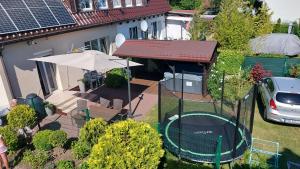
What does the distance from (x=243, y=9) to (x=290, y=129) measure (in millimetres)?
12712

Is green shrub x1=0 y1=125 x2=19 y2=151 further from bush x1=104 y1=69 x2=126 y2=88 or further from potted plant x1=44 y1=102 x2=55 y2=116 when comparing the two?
bush x1=104 y1=69 x2=126 y2=88

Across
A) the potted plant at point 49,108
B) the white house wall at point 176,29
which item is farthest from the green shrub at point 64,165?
the white house wall at point 176,29

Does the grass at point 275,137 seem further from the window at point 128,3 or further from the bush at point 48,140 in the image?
the window at point 128,3

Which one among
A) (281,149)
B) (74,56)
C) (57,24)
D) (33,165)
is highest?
(57,24)

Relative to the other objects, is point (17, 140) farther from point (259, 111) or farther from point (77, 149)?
point (259, 111)

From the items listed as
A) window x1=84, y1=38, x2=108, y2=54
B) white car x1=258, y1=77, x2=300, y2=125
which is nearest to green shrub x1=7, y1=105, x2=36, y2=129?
window x1=84, y1=38, x2=108, y2=54

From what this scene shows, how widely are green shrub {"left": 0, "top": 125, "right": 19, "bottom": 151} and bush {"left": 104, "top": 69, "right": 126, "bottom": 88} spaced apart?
763cm

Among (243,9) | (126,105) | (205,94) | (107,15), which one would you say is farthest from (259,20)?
(126,105)

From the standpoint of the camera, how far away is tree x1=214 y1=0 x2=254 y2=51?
19.1 meters

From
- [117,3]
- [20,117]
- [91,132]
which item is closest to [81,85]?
[20,117]

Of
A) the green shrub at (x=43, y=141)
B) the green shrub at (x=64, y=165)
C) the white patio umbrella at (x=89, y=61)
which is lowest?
Answer: the green shrub at (x=64, y=165)

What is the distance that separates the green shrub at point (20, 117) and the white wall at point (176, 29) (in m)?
21.0

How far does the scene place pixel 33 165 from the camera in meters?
8.98

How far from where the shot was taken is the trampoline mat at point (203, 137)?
31.4 feet
